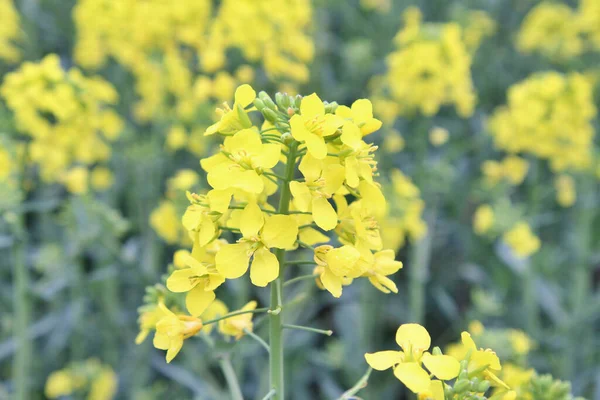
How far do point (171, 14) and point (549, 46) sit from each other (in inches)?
125

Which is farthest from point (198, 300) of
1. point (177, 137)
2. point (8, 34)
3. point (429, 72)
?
point (8, 34)

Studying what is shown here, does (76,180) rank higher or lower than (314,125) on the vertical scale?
higher

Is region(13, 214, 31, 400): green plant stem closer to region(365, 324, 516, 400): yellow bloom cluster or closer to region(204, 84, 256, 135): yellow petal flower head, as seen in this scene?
region(204, 84, 256, 135): yellow petal flower head

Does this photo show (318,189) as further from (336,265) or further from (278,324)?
(278,324)

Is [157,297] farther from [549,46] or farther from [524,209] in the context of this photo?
[549,46]

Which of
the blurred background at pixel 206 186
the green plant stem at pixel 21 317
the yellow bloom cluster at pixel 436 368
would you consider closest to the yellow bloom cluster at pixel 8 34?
the blurred background at pixel 206 186

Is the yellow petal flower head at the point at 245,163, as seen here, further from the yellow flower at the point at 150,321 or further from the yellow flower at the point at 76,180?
the yellow flower at the point at 76,180

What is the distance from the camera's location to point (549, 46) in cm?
543

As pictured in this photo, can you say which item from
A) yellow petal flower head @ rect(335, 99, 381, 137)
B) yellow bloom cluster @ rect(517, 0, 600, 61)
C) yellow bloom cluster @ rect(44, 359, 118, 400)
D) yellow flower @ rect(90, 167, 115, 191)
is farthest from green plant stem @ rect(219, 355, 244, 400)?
yellow bloom cluster @ rect(517, 0, 600, 61)

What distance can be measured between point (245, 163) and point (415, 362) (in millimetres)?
563

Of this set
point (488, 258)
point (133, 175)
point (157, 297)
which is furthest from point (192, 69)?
point (157, 297)

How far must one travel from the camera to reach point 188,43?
4.28m

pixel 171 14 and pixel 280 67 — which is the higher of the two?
pixel 171 14

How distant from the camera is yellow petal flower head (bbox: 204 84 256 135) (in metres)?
1.50
